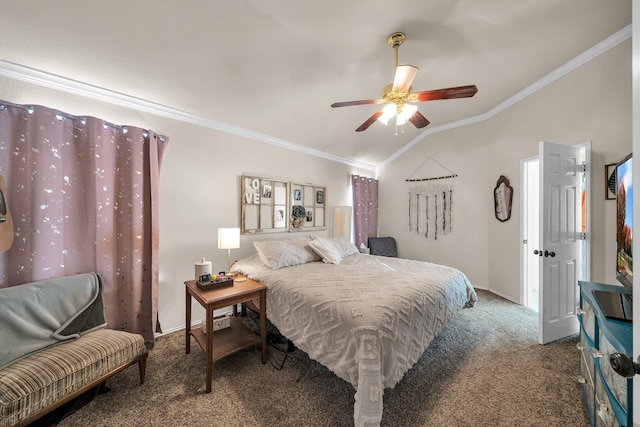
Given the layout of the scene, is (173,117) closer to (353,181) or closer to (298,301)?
(298,301)

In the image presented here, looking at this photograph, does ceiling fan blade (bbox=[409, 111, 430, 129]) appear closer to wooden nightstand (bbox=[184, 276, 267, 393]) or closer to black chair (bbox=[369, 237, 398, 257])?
wooden nightstand (bbox=[184, 276, 267, 393])

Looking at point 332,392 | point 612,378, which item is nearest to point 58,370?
point 332,392

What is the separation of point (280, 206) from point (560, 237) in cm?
327

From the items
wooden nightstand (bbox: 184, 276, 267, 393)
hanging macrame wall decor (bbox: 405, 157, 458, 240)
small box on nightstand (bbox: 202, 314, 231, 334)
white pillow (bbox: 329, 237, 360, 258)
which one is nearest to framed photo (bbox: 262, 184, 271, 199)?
white pillow (bbox: 329, 237, 360, 258)

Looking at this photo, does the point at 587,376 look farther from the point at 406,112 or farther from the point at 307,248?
the point at 307,248

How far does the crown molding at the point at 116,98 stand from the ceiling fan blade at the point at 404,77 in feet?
6.60

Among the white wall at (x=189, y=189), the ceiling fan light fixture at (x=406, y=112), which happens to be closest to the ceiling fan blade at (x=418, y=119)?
the ceiling fan light fixture at (x=406, y=112)

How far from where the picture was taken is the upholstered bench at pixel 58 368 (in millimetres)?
1207

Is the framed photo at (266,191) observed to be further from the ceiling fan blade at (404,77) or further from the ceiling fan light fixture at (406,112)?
the ceiling fan blade at (404,77)

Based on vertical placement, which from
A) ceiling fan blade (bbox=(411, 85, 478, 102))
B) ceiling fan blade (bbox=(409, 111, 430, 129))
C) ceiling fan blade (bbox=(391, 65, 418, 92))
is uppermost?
ceiling fan blade (bbox=(391, 65, 418, 92))

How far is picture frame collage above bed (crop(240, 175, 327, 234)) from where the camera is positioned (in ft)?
10.3

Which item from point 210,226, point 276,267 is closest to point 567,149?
point 276,267

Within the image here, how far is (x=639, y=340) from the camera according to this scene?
1.76 feet

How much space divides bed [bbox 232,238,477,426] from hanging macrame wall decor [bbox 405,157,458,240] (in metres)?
1.96
